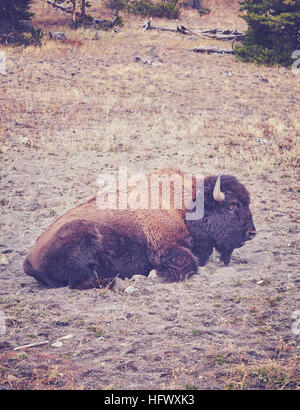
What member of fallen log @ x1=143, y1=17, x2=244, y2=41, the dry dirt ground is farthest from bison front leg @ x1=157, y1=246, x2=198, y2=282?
fallen log @ x1=143, y1=17, x2=244, y2=41

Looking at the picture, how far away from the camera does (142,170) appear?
948cm

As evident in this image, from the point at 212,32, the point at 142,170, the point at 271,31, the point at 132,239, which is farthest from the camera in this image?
the point at 212,32

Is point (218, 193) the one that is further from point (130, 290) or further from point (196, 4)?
point (196, 4)

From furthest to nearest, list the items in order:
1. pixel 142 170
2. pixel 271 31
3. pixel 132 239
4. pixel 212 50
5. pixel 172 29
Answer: pixel 172 29 < pixel 212 50 < pixel 271 31 < pixel 142 170 < pixel 132 239

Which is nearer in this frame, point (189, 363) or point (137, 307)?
point (189, 363)

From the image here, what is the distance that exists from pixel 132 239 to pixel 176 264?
596 mm

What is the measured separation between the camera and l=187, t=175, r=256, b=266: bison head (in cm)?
556

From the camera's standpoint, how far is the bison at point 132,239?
5.28m

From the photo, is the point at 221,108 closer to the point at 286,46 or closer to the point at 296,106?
the point at 296,106

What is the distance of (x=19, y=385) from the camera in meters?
3.47

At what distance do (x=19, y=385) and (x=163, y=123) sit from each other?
10.1 meters

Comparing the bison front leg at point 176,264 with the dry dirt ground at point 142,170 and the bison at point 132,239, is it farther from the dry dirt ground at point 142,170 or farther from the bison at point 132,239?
the dry dirt ground at point 142,170

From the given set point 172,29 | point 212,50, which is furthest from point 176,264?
point 172,29
